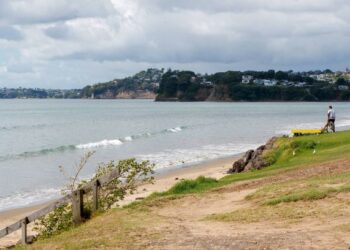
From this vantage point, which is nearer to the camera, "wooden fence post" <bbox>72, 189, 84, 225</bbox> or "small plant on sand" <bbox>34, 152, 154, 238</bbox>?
"wooden fence post" <bbox>72, 189, 84, 225</bbox>

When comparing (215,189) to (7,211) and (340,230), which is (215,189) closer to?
(340,230)

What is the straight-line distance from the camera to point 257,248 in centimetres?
846

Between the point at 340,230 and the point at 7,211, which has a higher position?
the point at 340,230

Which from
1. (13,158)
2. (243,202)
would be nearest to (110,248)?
(243,202)

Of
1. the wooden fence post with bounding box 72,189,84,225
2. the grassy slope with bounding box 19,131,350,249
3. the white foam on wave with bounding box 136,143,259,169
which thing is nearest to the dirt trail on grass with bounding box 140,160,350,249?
the grassy slope with bounding box 19,131,350,249

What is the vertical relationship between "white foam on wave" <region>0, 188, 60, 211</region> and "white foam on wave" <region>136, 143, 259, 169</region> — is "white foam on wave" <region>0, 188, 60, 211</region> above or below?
above

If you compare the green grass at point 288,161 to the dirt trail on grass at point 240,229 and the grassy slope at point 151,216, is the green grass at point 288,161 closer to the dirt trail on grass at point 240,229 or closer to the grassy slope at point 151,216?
the grassy slope at point 151,216

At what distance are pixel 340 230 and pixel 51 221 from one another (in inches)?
220

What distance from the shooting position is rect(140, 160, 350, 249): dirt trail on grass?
342 inches

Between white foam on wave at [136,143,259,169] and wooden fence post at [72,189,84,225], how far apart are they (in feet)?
64.9

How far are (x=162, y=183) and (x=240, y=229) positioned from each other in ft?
47.9

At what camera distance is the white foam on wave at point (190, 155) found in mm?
34056

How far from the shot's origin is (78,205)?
11.7 meters

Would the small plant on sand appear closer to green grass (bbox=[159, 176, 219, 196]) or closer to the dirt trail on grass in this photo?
the dirt trail on grass
